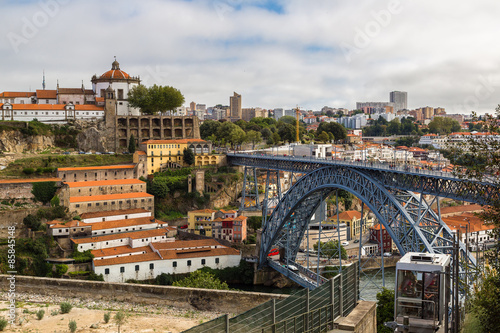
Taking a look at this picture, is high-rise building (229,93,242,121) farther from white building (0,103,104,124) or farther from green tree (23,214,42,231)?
green tree (23,214,42,231)

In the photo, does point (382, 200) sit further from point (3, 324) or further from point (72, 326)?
point (3, 324)

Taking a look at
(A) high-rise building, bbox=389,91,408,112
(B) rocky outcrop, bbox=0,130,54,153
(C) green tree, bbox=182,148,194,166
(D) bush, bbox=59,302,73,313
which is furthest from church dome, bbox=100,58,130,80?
(A) high-rise building, bbox=389,91,408,112

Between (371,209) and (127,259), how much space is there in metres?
14.8

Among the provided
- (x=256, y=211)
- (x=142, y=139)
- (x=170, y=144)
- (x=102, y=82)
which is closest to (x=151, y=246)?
(x=256, y=211)

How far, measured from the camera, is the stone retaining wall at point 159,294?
461 inches

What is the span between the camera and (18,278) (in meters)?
12.9

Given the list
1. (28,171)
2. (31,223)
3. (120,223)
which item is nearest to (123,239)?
(120,223)

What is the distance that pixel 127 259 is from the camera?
29.6 metres

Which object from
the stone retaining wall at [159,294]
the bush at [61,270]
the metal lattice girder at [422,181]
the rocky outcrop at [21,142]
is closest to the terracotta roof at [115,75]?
the rocky outcrop at [21,142]

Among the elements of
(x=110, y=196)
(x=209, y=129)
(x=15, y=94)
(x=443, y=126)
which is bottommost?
(x=110, y=196)

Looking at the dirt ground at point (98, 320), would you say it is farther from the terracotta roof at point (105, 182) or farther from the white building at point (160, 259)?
the terracotta roof at point (105, 182)

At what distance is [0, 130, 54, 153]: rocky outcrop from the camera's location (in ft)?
132

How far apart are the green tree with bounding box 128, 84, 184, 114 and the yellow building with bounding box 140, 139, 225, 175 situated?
514 cm

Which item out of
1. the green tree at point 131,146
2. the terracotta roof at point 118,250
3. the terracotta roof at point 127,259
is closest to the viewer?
the terracotta roof at point 127,259
